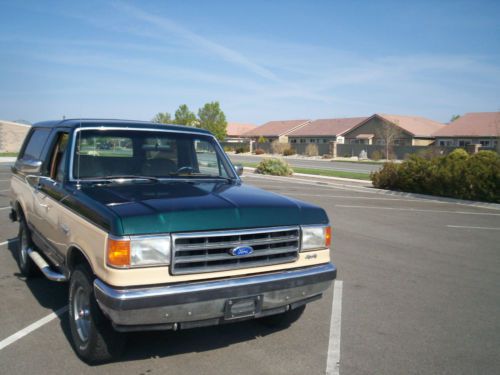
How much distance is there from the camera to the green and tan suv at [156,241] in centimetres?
333

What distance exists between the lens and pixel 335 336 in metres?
4.55

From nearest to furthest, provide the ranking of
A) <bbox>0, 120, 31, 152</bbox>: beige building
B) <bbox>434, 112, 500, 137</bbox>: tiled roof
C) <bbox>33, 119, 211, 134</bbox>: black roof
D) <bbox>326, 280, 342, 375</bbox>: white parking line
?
<bbox>326, 280, 342, 375</bbox>: white parking line
<bbox>33, 119, 211, 134</bbox>: black roof
<bbox>0, 120, 31, 152</bbox>: beige building
<bbox>434, 112, 500, 137</bbox>: tiled roof

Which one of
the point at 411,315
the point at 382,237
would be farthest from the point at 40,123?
the point at 382,237

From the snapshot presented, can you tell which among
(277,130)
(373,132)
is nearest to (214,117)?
(277,130)

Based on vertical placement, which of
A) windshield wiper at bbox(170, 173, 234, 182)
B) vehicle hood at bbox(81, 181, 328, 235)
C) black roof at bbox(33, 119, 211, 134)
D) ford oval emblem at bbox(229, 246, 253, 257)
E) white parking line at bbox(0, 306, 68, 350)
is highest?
black roof at bbox(33, 119, 211, 134)

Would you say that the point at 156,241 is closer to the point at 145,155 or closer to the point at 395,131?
the point at 145,155

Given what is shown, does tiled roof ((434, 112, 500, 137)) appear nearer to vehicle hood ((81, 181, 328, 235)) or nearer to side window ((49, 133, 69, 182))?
vehicle hood ((81, 181, 328, 235))

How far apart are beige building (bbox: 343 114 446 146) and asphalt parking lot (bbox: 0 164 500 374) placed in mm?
46711

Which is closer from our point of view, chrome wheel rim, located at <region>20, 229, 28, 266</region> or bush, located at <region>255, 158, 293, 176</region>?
chrome wheel rim, located at <region>20, 229, 28, 266</region>

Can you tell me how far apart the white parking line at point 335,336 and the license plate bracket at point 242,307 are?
2.72 ft

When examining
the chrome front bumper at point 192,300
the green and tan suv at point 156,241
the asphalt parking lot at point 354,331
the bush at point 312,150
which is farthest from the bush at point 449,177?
the bush at point 312,150

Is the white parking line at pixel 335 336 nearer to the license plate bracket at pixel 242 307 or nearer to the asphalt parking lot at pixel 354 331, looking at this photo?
the asphalt parking lot at pixel 354 331

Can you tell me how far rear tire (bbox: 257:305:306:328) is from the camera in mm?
4727

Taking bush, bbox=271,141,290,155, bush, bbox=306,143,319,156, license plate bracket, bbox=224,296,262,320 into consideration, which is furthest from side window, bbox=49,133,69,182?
bush, bbox=271,141,290,155
